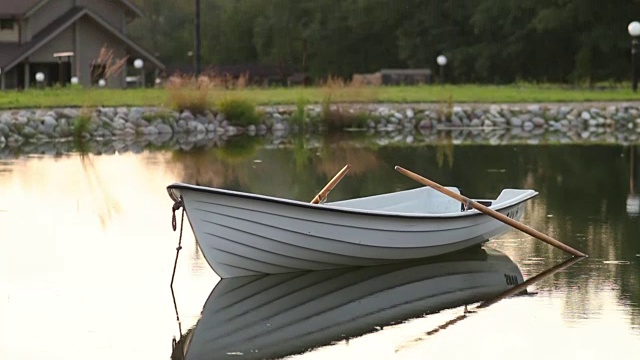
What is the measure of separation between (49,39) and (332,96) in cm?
1536

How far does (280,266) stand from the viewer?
11.3 meters

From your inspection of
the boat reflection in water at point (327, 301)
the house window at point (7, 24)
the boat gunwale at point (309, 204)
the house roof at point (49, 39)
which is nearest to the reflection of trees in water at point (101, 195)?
the boat reflection in water at point (327, 301)

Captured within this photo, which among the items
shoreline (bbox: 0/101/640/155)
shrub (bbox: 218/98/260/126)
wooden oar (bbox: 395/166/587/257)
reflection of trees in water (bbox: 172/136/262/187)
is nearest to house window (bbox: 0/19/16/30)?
shoreline (bbox: 0/101/640/155)

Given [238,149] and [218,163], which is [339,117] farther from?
[218,163]

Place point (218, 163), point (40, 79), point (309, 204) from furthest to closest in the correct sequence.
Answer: point (40, 79) → point (218, 163) → point (309, 204)

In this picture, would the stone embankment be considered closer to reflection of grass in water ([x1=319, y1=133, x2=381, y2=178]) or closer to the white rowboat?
reflection of grass in water ([x1=319, y1=133, x2=381, y2=178])

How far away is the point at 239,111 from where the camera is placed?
31.2 m

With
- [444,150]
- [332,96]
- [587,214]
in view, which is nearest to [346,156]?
[444,150]

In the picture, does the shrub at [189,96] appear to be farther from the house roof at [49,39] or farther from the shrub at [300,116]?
the house roof at [49,39]

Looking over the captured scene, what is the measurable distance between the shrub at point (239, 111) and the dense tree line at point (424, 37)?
67.0 ft

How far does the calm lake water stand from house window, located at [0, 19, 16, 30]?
82.0 feet

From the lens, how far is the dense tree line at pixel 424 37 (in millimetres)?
49875

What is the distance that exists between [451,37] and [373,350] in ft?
160

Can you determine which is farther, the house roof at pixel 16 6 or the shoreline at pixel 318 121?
the house roof at pixel 16 6
